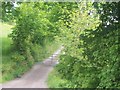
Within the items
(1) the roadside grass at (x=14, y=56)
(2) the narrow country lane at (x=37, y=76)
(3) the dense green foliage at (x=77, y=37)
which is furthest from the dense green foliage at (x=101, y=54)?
(1) the roadside grass at (x=14, y=56)

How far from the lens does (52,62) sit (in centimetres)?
479

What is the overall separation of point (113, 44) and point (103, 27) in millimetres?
300

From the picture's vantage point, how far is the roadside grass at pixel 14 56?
4.64 metres

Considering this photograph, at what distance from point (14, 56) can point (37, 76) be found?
1.84ft

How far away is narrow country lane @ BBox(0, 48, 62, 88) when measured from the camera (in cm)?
451

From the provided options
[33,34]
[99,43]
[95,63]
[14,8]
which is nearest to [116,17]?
[99,43]

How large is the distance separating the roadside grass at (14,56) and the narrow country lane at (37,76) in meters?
0.09

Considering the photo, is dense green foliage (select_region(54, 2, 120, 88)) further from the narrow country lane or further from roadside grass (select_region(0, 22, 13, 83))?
roadside grass (select_region(0, 22, 13, 83))

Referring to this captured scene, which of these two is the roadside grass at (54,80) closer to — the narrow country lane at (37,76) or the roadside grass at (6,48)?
the narrow country lane at (37,76)

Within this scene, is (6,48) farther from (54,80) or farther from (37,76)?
(54,80)

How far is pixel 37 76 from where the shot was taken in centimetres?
493

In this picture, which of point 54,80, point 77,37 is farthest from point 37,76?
point 77,37

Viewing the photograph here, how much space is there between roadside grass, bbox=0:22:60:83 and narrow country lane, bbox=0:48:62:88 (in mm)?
92

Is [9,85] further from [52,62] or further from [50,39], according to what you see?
[50,39]
